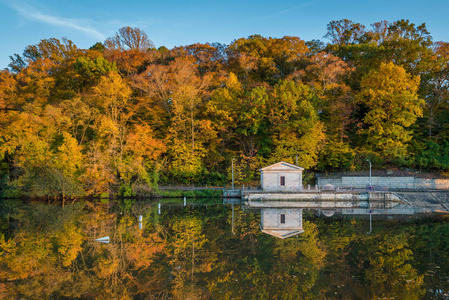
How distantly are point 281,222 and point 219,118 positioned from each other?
2380 centimetres

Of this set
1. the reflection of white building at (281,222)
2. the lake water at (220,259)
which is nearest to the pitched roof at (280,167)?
the reflection of white building at (281,222)

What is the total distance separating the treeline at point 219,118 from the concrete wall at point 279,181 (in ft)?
15.0

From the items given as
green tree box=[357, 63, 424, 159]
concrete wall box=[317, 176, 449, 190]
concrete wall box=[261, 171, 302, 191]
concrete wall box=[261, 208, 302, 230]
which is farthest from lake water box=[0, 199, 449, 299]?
green tree box=[357, 63, 424, 159]

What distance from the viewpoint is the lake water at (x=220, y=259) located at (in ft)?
37.7

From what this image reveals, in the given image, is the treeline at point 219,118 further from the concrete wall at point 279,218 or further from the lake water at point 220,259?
the lake water at point 220,259

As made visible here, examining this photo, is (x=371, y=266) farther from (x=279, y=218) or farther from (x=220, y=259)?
(x=279, y=218)

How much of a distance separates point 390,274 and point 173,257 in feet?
28.8

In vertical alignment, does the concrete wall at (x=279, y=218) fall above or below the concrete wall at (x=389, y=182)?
below

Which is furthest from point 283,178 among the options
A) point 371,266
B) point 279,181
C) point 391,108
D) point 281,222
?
point 371,266

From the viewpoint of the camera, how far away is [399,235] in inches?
766

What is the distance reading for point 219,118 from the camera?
148 feet

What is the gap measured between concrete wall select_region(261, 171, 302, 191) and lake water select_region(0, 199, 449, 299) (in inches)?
440

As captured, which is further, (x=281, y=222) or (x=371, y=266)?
(x=281, y=222)

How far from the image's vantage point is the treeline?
39031 mm
